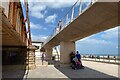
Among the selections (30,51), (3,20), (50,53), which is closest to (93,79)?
(3,20)

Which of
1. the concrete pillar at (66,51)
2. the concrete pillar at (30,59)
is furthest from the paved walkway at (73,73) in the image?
the concrete pillar at (66,51)

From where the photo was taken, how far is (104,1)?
9.84 meters

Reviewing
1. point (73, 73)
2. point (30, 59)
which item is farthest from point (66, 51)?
point (73, 73)

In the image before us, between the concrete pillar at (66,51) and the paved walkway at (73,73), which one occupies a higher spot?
the concrete pillar at (66,51)

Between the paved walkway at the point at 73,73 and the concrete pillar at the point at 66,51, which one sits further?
the concrete pillar at the point at 66,51

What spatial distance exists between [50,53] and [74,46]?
28.8 m

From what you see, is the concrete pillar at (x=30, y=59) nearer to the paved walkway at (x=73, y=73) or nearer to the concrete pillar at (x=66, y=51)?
the paved walkway at (x=73, y=73)

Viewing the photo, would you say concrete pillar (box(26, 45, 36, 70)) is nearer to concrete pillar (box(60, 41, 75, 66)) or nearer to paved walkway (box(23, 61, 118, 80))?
paved walkway (box(23, 61, 118, 80))

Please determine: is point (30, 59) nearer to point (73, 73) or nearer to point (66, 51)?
point (66, 51)

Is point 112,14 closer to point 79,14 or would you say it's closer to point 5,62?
point 79,14

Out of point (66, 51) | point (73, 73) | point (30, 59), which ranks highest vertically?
point (66, 51)

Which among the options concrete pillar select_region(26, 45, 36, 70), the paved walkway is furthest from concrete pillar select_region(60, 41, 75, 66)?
the paved walkway

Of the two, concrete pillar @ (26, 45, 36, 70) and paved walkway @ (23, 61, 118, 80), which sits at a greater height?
concrete pillar @ (26, 45, 36, 70)

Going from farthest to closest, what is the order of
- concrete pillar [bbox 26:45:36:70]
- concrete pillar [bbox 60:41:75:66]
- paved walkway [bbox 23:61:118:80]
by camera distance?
concrete pillar [bbox 60:41:75:66] < concrete pillar [bbox 26:45:36:70] < paved walkway [bbox 23:61:118:80]
